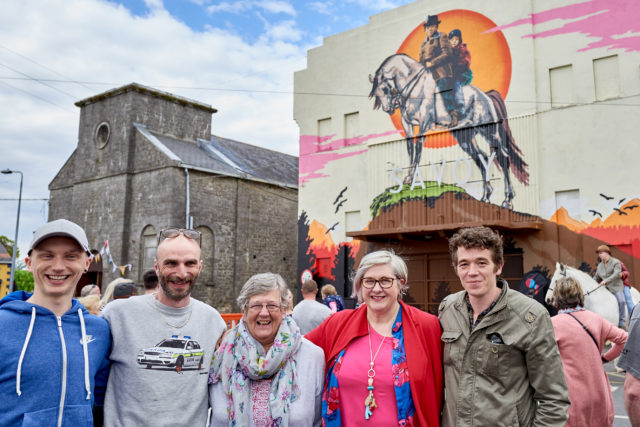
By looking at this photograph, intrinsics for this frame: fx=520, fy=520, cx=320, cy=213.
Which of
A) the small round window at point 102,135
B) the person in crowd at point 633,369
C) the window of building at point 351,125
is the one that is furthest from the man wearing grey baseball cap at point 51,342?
the small round window at point 102,135

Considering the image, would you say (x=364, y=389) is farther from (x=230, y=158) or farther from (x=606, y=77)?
(x=230, y=158)

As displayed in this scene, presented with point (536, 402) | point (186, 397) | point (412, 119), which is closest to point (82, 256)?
point (186, 397)

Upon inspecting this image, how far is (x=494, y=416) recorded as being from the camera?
2959mm

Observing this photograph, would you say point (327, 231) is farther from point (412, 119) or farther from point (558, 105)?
point (558, 105)

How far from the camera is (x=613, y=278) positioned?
11758mm

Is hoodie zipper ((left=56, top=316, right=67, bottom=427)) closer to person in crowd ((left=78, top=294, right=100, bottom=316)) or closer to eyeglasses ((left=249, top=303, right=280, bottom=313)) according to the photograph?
eyeglasses ((left=249, top=303, right=280, bottom=313))

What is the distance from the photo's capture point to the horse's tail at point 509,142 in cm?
1615

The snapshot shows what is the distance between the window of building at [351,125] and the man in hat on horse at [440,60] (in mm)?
3441

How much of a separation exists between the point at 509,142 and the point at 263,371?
15157mm

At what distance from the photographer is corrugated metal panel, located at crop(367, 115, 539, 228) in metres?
16.1

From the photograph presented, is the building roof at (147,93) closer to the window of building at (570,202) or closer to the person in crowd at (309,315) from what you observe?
the window of building at (570,202)

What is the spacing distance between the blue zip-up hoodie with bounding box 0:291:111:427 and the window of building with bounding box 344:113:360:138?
1802 cm

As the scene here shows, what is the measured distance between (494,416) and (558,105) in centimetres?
1512

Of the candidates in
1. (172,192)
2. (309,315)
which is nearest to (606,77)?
(309,315)
